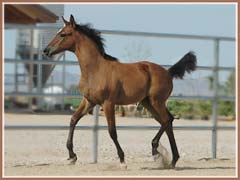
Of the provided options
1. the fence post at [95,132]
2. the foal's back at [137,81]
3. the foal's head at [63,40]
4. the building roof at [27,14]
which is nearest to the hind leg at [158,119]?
the foal's back at [137,81]

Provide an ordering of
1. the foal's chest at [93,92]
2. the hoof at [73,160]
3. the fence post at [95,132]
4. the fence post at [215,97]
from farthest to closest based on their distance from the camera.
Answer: the fence post at [215,97] < the fence post at [95,132] < the hoof at [73,160] < the foal's chest at [93,92]

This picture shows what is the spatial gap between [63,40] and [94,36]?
0.37m

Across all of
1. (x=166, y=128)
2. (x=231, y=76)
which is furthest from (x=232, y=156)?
(x=166, y=128)

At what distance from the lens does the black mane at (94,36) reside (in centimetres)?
562

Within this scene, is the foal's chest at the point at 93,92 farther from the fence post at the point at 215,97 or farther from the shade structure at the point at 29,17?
the fence post at the point at 215,97

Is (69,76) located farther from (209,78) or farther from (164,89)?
(209,78)

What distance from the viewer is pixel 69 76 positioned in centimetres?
633

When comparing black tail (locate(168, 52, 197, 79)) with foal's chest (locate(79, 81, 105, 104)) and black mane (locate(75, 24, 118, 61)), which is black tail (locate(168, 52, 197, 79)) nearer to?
black mane (locate(75, 24, 118, 61))

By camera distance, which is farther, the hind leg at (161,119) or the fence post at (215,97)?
the fence post at (215,97)

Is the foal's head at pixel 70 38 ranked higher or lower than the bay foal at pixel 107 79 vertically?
higher

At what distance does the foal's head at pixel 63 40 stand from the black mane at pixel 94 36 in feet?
0.29

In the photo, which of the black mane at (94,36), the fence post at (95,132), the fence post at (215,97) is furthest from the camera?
the fence post at (215,97)

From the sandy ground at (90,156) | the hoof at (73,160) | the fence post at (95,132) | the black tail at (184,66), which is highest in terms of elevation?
the black tail at (184,66)

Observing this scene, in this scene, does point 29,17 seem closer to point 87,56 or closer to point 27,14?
point 27,14
